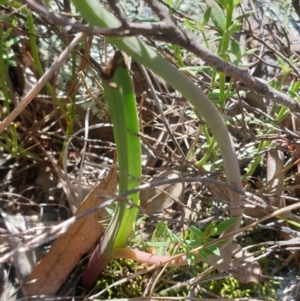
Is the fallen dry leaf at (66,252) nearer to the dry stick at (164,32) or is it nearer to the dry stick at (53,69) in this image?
the dry stick at (53,69)

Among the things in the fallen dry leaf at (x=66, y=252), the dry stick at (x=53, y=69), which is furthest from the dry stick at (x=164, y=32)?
the fallen dry leaf at (x=66, y=252)

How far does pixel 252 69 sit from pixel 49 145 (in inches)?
24.0

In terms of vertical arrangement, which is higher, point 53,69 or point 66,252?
point 53,69

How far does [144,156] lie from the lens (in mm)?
1247

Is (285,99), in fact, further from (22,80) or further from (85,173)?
(22,80)

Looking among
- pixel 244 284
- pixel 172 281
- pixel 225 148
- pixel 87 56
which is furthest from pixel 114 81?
pixel 244 284

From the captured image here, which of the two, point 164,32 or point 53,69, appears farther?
point 53,69

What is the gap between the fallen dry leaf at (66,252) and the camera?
1017 mm

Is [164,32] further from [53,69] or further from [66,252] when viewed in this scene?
[66,252]

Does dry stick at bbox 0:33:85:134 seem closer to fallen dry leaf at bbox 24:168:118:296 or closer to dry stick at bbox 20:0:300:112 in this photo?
dry stick at bbox 20:0:300:112

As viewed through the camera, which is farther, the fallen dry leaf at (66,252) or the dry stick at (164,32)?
the fallen dry leaf at (66,252)

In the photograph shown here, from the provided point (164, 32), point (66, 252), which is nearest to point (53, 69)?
point (164, 32)

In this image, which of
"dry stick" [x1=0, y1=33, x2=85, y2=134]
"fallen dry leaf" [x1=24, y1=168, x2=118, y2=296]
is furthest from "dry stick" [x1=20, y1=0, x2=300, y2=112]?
"fallen dry leaf" [x1=24, y1=168, x2=118, y2=296]

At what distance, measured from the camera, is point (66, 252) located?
3.37 ft
